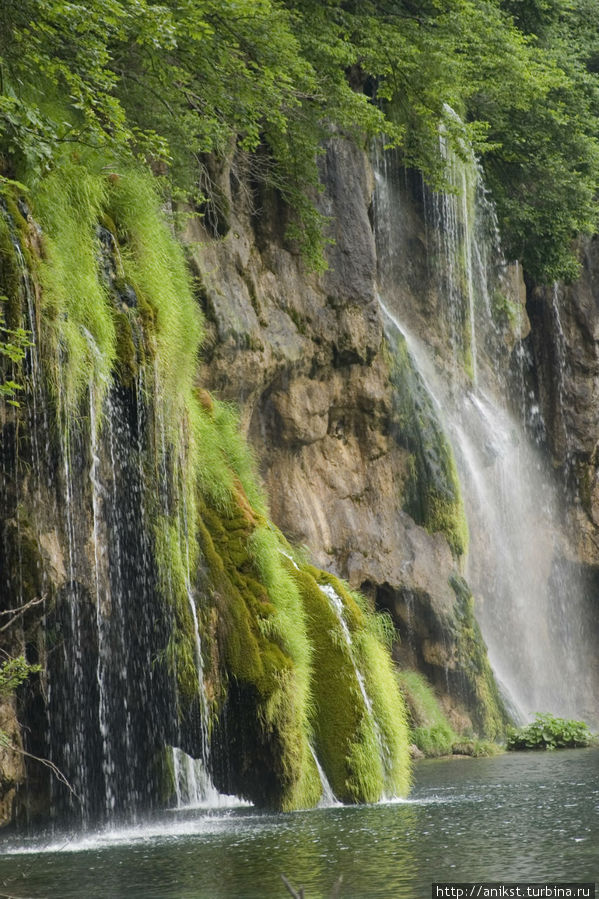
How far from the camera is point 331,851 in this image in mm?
8352

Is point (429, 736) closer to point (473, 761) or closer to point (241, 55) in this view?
point (473, 761)

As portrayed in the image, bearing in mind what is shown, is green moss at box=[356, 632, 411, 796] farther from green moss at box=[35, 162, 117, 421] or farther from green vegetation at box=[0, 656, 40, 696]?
green vegetation at box=[0, 656, 40, 696]

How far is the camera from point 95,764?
10.8 metres

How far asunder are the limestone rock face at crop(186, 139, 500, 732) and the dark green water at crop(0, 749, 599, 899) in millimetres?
8480

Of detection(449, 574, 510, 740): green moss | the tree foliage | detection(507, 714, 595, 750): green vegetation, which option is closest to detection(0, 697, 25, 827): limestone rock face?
the tree foliage

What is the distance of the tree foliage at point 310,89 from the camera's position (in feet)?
35.4

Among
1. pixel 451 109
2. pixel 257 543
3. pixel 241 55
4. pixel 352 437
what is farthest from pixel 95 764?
pixel 451 109

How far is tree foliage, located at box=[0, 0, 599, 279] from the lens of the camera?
35.4ft

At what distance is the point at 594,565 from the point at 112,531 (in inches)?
811

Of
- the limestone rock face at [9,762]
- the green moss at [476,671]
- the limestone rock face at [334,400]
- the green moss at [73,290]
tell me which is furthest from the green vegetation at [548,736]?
the green moss at [73,290]

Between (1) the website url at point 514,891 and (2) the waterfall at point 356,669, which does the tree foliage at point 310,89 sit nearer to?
(2) the waterfall at point 356,669

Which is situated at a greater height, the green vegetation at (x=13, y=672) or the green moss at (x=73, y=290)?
the green moss at (x=73, y=290)

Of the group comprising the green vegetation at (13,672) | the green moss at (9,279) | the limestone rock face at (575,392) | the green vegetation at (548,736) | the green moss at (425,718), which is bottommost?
the green vegetation at (548,736)

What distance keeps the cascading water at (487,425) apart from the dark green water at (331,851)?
1383 centimetres
